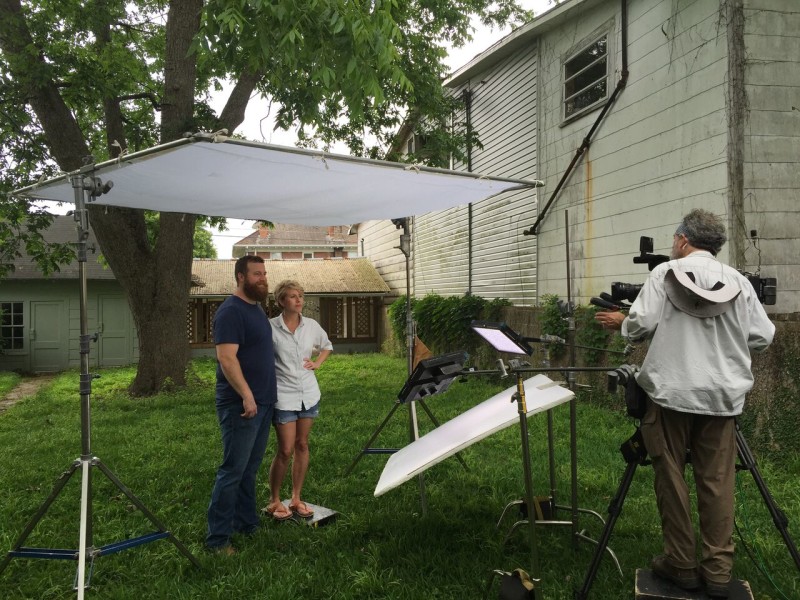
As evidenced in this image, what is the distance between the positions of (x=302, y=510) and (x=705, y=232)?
3141mm

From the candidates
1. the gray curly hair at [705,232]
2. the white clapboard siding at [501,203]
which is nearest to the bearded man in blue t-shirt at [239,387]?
the gray curly hair at [705,232]

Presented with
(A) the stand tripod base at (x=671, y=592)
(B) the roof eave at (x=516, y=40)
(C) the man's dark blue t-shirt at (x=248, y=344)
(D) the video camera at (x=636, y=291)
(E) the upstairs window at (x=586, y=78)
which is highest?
(B) the roof eave at (x=516, y=40)

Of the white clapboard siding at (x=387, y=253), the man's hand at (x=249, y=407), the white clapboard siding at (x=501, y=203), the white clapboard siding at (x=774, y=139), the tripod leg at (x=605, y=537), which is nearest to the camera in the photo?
the tripod leg at (x=605, y=537)

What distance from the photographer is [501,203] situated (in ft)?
36.4

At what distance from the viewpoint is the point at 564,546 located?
3.56 m

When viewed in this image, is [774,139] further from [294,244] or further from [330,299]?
[294,244]

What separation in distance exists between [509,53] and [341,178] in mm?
8208

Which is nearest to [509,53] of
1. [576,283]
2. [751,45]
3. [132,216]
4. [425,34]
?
[425,34]

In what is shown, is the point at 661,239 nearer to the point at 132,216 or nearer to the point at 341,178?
the point at 341,178

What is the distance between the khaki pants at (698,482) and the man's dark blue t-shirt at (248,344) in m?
2.30

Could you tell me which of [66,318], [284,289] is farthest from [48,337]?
[284,289]

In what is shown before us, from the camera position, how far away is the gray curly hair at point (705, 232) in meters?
2.84

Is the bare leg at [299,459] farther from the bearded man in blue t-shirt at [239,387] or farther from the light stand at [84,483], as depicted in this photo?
the light stand at [84,483]

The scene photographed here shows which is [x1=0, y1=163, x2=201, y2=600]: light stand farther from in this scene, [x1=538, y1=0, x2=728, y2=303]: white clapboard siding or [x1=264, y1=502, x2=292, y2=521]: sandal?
[x1=538, y1=0, x2=728, y2=303]: white clapboard siding
